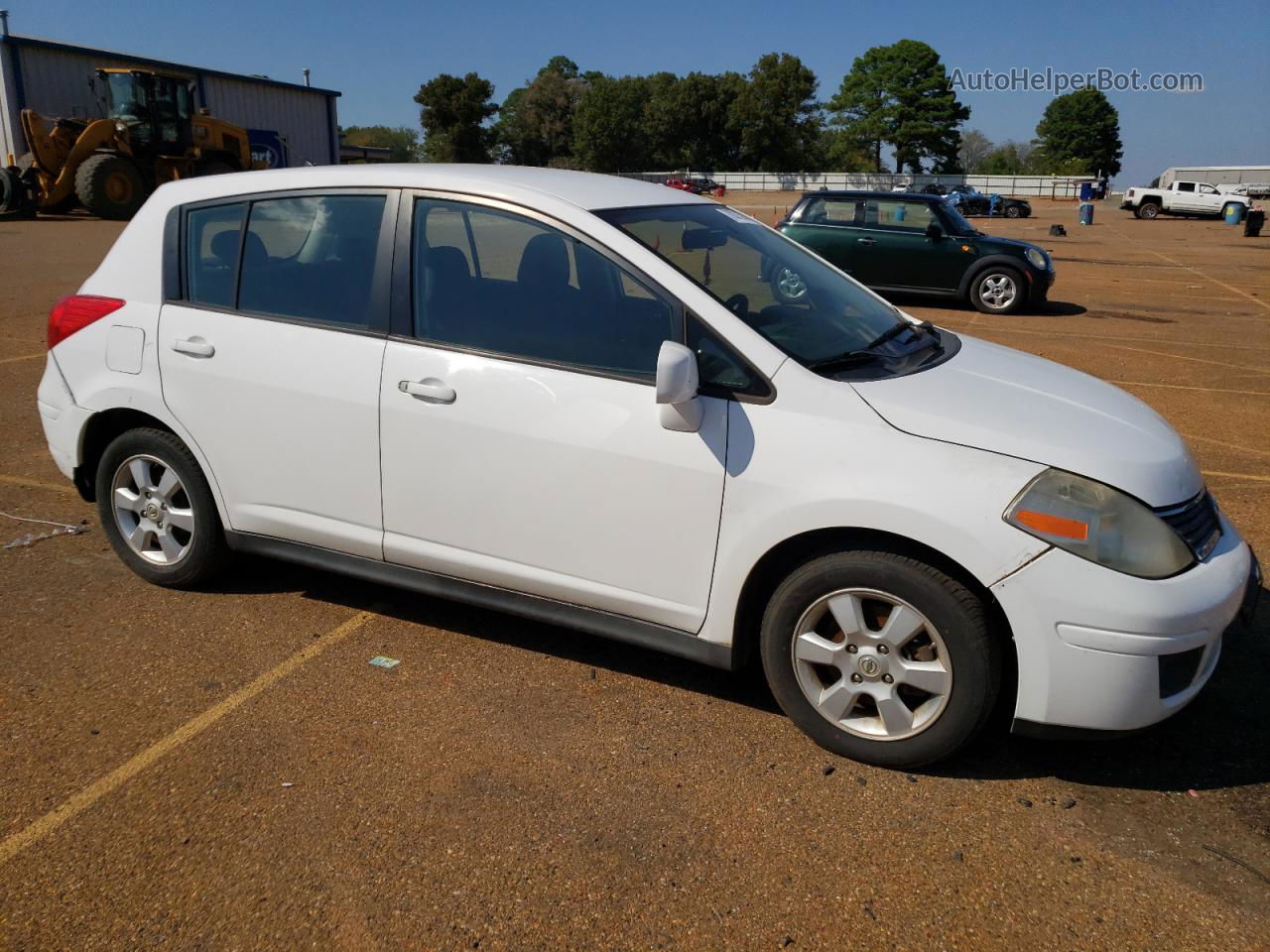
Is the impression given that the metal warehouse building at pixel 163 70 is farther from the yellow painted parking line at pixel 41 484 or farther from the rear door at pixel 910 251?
the yellow painted parking line at pixel 41 484

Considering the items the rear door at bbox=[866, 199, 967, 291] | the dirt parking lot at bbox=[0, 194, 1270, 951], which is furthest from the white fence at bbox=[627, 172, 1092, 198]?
the dirt parking lot at bbox=[0, 194, 1270, 951]

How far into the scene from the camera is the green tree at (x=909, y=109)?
98.9 meters

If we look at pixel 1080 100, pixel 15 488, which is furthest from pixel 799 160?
pixel 15 488

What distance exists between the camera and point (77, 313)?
4.22m

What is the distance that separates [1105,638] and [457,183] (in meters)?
2.56

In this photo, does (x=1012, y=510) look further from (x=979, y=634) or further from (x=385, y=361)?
(x=385, y=361)

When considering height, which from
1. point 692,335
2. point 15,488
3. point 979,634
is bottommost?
point 15,488

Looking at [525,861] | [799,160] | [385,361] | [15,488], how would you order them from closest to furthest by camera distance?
[525,861]
[385,361]
[15,488]
[799,160]

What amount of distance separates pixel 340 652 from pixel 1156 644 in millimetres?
2751

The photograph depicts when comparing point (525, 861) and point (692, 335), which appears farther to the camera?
point (692, 335)

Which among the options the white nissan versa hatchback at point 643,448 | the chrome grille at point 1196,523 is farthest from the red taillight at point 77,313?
the chrome grille at point 1196,523

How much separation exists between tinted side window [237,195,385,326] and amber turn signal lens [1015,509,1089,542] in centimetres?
231

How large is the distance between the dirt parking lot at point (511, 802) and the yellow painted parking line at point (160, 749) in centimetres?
1

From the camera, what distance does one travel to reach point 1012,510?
2.79m
